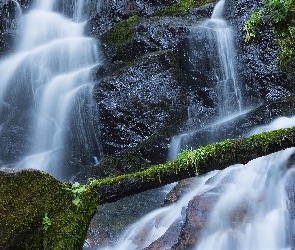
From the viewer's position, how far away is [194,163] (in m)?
5.06

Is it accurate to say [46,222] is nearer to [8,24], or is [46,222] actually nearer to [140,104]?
[140,104]

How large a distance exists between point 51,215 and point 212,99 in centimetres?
786

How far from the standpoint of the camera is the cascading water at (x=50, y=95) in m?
10.8

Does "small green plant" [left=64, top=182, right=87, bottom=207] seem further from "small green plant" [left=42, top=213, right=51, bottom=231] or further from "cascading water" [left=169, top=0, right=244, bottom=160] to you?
"cascading water" [left=169, top=0, right=244, bottom=160]

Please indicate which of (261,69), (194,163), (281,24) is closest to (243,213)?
(194,163)

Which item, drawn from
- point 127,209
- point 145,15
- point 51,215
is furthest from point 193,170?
point 145,15

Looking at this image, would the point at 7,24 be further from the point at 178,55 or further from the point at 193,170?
the point at 193,170

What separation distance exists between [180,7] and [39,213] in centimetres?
1180

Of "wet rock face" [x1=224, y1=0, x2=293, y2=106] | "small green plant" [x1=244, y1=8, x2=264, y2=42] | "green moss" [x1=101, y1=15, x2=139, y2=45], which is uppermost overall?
"green moss" [x1=101, y1=15, x2=139, y2=45]

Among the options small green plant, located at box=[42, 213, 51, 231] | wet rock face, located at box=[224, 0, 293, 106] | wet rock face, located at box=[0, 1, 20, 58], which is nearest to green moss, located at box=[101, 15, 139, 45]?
wet rock face, located at box=[224, 0, 293, 106]

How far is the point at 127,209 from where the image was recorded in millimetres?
8453

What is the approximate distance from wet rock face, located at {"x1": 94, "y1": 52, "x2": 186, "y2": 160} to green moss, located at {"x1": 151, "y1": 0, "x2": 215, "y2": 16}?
11.5 feet

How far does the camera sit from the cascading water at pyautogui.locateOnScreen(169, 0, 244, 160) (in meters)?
10.9

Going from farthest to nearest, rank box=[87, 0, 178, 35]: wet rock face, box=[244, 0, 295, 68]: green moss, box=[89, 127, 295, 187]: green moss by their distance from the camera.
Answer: box=[87, 0, 178, 35]: wet rock face → box=[244, 0, 295, 68]: green moss → box=[89, 127, 295, 187]: green moss
